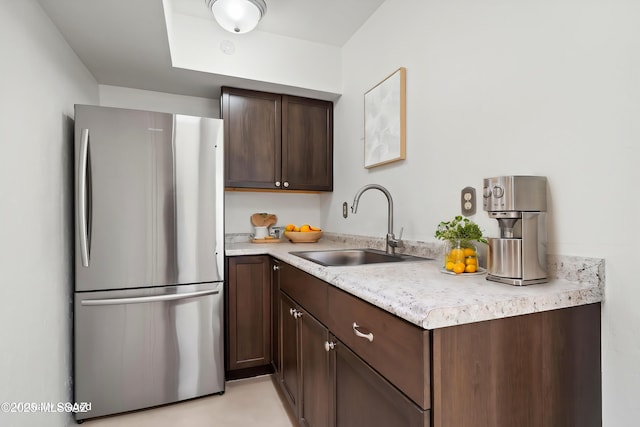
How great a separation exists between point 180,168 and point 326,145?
127cm

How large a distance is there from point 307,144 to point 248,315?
56.7 inches

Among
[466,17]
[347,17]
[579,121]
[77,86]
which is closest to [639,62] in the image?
[579,121]

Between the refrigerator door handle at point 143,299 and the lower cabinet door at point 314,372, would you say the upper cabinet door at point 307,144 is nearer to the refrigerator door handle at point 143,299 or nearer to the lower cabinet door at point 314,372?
the refrigerator door handle at point 143,299

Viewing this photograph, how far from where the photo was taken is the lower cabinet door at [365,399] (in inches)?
30.6

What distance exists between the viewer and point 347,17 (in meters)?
2.24

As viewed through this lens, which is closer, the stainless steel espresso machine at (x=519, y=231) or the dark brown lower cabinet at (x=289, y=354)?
the stainless steel espresso machine at (x=519, y=231)

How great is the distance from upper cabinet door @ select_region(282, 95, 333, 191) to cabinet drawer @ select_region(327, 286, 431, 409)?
163cm

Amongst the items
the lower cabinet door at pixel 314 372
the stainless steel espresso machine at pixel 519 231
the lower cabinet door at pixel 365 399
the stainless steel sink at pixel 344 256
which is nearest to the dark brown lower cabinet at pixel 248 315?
the stainless steel sink at pixel 344 256

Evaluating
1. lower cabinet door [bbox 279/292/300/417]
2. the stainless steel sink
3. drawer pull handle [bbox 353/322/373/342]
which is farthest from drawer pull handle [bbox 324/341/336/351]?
the stainless steel sink

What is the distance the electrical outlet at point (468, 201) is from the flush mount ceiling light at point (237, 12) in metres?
1.59

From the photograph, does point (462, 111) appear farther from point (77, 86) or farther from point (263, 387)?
point (77, 86)

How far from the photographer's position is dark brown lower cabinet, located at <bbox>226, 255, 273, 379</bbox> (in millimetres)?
2135

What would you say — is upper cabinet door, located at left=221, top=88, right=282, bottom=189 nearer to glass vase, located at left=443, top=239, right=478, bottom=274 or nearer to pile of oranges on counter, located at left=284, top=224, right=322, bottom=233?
pile of oranges on counter, located at left=284, top=224, right=322, bottom=233

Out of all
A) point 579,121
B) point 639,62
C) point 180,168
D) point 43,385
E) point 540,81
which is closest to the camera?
point 639,62
